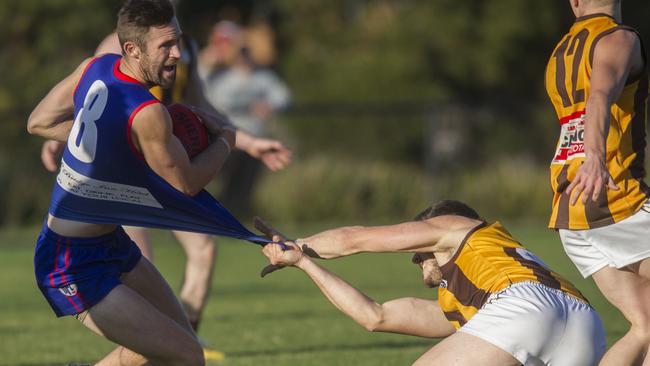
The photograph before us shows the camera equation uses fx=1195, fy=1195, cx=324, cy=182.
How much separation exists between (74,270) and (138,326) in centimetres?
39

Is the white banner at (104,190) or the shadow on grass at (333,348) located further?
the shadow on grass at (333,348)

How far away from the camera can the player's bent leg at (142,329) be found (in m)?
5.09

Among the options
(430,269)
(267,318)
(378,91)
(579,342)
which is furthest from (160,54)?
(378,91)

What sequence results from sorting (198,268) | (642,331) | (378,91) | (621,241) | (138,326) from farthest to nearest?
(378,91) < (198,268) < (621,241) < (642,331) < (138,326)

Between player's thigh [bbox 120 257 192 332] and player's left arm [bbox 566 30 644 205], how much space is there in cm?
188

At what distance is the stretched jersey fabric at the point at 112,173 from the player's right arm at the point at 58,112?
163 millimetres

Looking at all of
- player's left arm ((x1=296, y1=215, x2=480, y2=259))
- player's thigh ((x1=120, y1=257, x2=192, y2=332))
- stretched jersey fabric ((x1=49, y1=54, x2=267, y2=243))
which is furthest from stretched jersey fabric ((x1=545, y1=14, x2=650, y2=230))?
player's thigh ((x1=120, y1=257, x2=192, y2=332))

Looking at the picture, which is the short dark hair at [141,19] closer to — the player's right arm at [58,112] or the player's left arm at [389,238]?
the player's right arm at [58,112]

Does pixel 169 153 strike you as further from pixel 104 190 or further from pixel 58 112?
pixel 58 112

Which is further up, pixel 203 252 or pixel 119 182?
pixel 119 182

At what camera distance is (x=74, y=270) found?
5184 millimetres

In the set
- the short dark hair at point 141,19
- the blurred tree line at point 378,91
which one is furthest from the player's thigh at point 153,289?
the blurred tree line at point 378,91

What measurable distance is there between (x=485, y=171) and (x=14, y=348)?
1514cm

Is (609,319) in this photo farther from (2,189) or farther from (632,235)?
(2,189)
